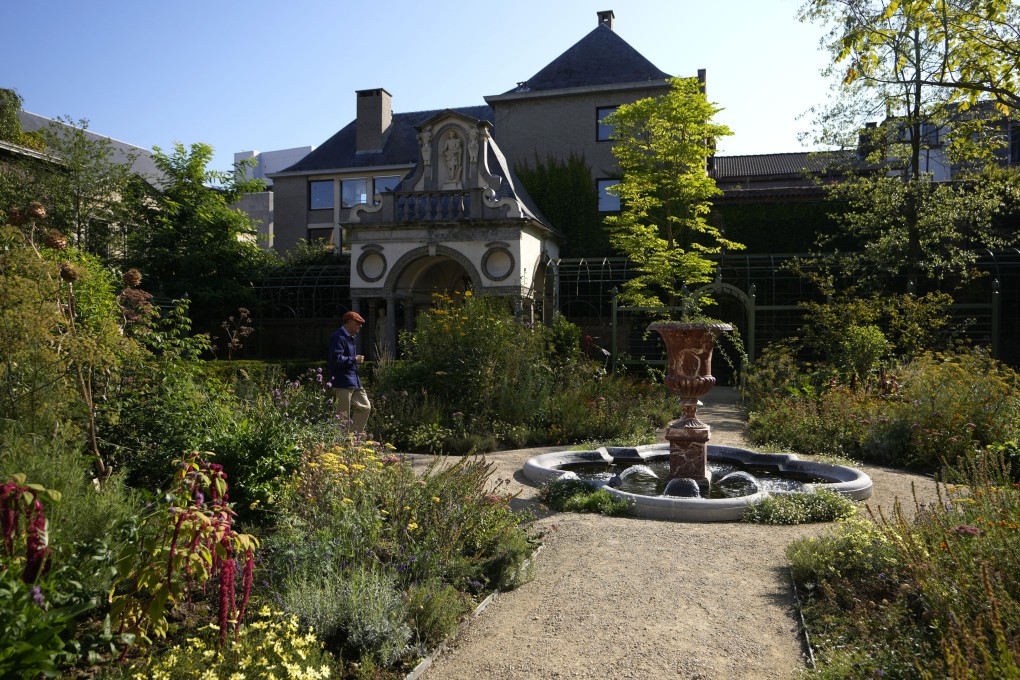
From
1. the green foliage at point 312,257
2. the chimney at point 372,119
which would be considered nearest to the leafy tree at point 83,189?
the green foliage at point 312,257

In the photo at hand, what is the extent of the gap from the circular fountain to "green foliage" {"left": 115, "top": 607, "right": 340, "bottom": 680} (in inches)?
158

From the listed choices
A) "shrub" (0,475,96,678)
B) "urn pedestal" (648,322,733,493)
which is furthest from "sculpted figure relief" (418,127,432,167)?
"shrub" (0,475,96,678)

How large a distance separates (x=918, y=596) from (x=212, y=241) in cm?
2218

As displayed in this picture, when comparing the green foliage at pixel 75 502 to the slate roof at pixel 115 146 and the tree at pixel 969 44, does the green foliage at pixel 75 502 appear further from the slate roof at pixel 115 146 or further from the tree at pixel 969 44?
the slate roof at pixel 115 146

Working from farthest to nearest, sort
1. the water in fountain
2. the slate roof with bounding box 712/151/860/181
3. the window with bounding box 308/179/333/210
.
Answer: the slate roof with bounding box 712/151/860/181 → the window with bounding box 308/179/333/210 → the water in fountain

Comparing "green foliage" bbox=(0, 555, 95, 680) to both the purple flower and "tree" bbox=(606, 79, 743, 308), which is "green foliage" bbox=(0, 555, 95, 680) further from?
"tree" bbox=(606, 79, 743, 308)

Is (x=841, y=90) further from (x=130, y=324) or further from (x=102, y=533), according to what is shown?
(x=102, y=533)

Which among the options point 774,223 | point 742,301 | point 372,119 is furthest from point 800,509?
point 372,119

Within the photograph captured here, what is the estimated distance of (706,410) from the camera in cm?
1484

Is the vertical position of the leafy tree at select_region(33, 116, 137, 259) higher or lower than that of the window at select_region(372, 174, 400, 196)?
lower

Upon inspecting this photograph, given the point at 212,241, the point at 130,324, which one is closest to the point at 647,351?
the point at 212,241

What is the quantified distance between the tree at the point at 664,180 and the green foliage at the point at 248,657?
16127 millimetres

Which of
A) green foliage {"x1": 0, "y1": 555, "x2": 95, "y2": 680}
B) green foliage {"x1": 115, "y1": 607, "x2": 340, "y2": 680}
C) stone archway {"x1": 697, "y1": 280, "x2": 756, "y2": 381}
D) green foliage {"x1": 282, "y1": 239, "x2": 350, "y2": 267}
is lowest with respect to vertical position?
green foliage {"x1": 115, "y1": 607, "x2": 340, "y2": 680}

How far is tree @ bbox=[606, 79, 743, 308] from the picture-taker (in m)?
19.2
